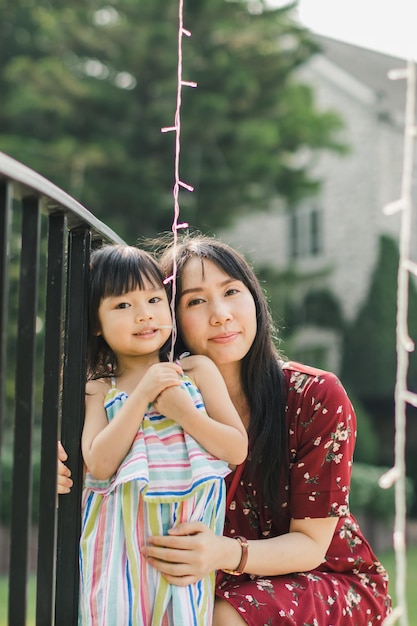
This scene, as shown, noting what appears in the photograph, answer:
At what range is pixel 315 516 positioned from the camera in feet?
7.60

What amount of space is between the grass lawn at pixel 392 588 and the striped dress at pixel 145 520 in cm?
469

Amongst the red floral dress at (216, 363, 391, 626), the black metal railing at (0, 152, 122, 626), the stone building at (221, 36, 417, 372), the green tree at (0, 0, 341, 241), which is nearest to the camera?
the black metal railing at (0, 152, 122, 626)

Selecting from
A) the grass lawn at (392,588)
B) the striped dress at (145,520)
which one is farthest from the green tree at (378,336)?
the striped dress at (145,520)

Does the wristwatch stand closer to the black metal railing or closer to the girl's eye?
the black metal railing

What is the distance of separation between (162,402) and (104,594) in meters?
0.44

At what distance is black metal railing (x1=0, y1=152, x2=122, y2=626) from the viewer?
5.36ft

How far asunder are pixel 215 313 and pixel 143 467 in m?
0.55

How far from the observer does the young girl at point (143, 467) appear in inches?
79.8

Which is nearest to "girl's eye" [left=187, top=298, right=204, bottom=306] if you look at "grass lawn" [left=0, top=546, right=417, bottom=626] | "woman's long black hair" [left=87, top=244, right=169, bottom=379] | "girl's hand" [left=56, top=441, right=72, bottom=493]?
"woman's long black hair" [left=87, top=244, right=169, bottom=379]

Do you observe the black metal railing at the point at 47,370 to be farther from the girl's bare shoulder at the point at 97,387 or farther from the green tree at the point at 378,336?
the green tree at the point at 378,336

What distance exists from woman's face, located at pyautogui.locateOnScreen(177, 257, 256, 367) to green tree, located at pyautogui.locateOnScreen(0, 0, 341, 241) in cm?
1056

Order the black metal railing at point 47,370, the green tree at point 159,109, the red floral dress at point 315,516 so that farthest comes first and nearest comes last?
the green tree at point 159,109 → the red floral dress at point 315,516 → the black metal railing at point 47,370

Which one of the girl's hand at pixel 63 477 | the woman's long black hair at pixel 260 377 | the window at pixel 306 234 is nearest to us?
the girl's hand at pixel 63 477

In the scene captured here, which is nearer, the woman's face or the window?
the woman's face
